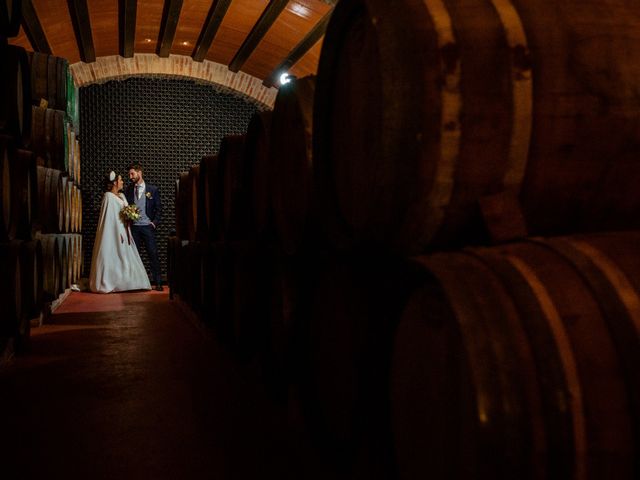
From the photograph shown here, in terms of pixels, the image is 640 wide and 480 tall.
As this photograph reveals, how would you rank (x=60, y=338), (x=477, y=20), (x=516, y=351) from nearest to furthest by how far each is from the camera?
1. (x=516, y=351)
2. (x=477, y=20)
3. (x=60, y=338)

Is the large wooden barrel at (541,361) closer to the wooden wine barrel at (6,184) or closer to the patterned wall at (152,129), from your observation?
the wooden wine barrel at (6,184)

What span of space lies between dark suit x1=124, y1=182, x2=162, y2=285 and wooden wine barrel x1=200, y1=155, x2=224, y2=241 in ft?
17.6

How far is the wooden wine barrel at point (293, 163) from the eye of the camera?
2.24 m

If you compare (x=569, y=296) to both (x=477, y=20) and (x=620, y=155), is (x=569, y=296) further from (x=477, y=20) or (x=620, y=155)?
(x=477, y=20)

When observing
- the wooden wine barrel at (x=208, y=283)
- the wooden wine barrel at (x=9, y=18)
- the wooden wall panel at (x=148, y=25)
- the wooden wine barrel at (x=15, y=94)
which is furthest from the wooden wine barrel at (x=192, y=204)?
the wooden wall panel at (x=148, y=25)

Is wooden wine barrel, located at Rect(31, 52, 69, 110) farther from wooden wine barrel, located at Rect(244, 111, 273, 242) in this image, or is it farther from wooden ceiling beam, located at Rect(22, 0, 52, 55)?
wooden wine barrel, located at Rect(244, 111, 273, 242)

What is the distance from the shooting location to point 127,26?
362 inches

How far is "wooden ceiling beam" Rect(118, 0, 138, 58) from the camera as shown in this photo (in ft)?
27.5

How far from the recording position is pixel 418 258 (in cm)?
126

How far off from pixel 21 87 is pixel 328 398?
2.93m

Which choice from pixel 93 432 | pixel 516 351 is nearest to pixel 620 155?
pixel 516 351

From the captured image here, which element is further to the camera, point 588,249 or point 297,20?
point 297,20

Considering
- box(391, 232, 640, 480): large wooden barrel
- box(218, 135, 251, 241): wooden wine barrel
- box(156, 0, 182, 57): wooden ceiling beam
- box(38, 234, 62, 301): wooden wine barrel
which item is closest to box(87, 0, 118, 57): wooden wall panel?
box(156, 0, 182, 57): wooden ceiling beam

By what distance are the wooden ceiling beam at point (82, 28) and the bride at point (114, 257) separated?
2300 mm
